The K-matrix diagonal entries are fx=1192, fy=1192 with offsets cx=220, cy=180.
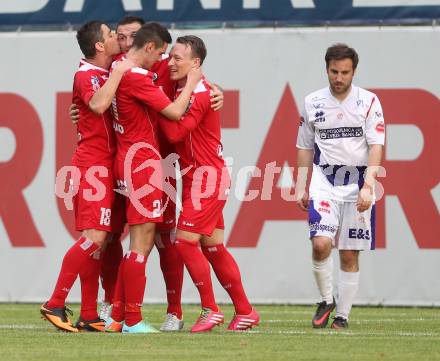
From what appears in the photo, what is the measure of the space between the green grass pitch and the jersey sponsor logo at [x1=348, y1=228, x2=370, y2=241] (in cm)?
66

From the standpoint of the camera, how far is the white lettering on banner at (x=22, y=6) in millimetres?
11664

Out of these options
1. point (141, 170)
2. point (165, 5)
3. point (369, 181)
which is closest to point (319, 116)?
point (369, 181)

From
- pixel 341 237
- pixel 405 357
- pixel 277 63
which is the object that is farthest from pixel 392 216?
pixel 405 357

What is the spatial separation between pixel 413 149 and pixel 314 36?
1.42 m

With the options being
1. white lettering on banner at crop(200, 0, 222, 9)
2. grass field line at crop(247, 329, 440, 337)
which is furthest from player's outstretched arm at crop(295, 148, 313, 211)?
white lettering on banner at crop(200, 0, 222, 9)

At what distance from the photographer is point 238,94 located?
1143 cm

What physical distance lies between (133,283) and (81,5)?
4600mm

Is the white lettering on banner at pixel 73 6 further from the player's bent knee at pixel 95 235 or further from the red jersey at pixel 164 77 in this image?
the player's bent knee at pixel 95 235

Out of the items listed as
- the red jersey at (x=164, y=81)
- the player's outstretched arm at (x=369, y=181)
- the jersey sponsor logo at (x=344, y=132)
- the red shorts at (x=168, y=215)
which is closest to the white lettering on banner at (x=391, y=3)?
the jersey sponsor logo at (x=344, y=132)

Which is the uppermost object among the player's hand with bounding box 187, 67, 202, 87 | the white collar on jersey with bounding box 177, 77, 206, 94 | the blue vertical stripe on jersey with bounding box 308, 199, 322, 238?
the player's hand with bounding box 187, 67, 202, 87

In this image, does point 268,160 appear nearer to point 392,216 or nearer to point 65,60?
point 392,216

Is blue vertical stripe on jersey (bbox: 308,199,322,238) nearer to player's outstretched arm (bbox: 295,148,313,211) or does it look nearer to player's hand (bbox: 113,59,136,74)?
player's outstretched arm (bbox: 295,148,313,211)

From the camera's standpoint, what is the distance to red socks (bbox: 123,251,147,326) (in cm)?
780

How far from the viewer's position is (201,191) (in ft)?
26.1
